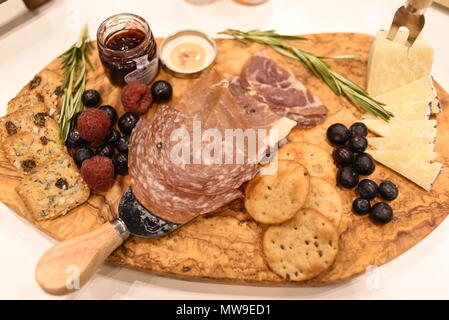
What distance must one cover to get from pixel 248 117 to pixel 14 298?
1.20 m

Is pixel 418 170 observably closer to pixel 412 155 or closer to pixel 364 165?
pixel 412 155

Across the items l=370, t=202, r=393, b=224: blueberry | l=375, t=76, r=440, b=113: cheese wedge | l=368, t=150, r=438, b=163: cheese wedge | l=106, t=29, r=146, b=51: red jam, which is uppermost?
l=106, t=29, r=146, b=51: red jam

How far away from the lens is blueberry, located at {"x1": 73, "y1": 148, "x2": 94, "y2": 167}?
1638 mm

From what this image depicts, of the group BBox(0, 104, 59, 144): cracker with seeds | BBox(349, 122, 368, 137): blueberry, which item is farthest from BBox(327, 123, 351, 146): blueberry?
BBox(0, 104, 59, 144): cracker with seeds

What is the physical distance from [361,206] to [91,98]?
1254mm

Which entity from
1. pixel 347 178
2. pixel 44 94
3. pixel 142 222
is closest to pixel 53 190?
pixel 142 222

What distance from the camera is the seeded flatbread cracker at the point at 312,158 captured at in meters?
1.64

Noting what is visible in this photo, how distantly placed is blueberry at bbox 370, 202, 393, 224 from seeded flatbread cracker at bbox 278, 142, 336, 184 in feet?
0.64

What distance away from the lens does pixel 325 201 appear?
4.99 feet

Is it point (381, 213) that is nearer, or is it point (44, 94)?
point (381, 213)

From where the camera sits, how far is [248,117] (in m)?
1.73

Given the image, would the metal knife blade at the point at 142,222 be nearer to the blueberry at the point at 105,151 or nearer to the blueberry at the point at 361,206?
the blueberry at the point at 105,151

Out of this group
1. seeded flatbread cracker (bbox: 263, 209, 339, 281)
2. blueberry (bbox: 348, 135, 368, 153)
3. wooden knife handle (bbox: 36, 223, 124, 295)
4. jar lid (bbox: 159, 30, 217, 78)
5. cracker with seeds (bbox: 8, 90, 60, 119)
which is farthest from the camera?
jar lid (bbox: 159, 30, 217, 78)

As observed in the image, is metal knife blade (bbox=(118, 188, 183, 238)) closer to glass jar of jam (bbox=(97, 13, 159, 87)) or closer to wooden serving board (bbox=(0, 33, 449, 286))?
wooden serving board (bbox=(0, 33, 449, 286))
